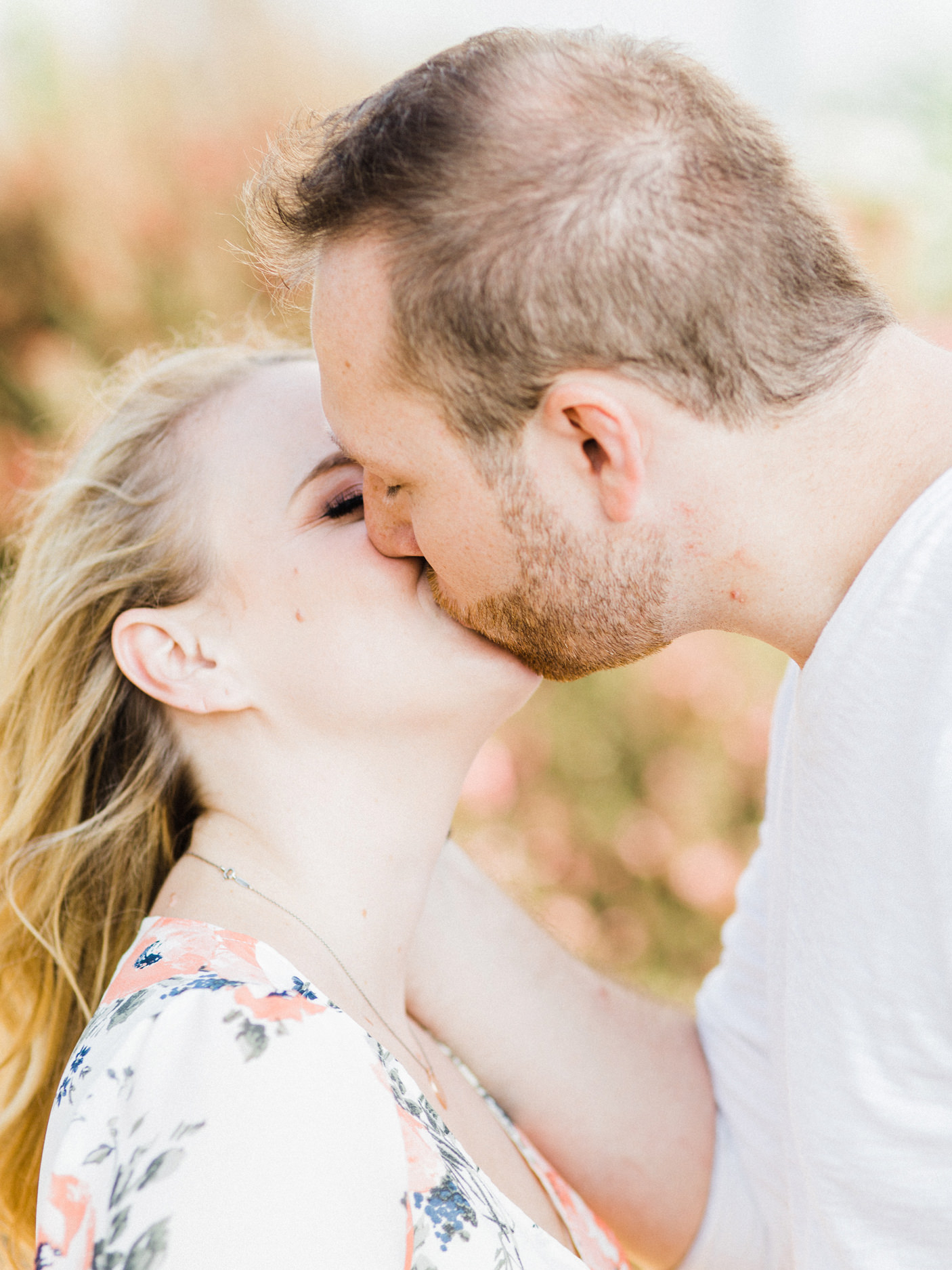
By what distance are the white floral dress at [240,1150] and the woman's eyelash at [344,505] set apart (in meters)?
0.78

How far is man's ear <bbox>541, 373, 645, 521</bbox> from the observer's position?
4.84ft

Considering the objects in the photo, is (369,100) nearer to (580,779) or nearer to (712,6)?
(580,779)

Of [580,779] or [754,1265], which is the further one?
[580,779]

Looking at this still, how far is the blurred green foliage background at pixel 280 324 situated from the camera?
12.7ft

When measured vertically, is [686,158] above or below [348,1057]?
above

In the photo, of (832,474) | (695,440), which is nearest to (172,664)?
(695,440)

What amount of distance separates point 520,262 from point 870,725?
31.3 inches

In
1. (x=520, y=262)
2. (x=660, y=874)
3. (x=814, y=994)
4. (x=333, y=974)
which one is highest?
(x=520, y=262)

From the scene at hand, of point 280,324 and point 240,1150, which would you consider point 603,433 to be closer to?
point 240,1150

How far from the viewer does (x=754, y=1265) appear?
2092 mm

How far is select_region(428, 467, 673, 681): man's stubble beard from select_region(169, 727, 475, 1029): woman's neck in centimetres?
25

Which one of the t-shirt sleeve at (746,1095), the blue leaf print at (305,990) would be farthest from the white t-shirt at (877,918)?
the blue leaf print at (305,990)

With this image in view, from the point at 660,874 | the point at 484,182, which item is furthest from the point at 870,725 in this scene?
the point at 660,874

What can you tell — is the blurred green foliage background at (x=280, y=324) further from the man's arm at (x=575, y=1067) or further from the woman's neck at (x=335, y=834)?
the woman's neck at (x=335, y=834)
